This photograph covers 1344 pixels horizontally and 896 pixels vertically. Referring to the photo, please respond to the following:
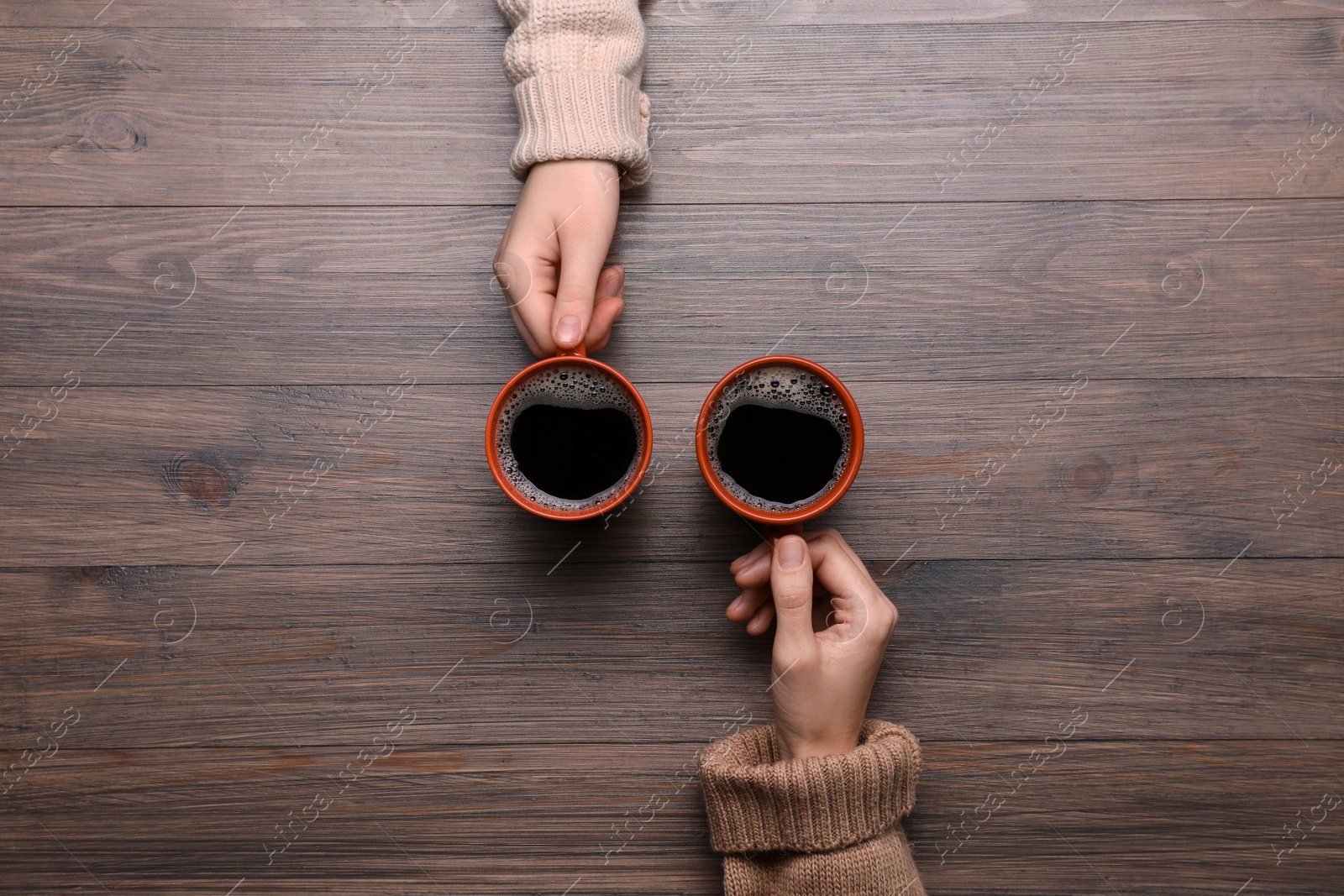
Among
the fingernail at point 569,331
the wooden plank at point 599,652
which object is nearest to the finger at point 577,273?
the fingernail at point 569,331

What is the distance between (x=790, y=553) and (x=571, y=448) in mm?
263

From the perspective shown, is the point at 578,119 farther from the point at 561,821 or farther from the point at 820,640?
the point at 561,821

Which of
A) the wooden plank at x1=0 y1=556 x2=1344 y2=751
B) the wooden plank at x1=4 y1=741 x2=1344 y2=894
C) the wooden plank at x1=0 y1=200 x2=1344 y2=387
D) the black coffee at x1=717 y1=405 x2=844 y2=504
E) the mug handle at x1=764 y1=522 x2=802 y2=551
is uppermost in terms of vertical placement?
the wooden plank at x1=0 y1=200 x2=1344 y2=387

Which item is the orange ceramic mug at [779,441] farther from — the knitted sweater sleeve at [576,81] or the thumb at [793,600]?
the knitted sweater sleeve at [576,81]

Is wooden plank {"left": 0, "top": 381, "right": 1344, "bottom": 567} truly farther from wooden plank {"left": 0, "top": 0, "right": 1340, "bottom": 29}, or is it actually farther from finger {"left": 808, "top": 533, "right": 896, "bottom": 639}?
wooden plank {"left": 0, "top": 0, "right": 1340, "bottom": 29}

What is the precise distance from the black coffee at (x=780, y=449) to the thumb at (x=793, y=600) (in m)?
0.06

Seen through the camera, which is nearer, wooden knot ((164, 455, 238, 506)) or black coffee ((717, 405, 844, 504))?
black coffee ((717, 405, 844, 504))

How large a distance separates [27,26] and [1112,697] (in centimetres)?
160

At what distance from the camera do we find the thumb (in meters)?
0.85

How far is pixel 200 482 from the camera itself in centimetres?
98

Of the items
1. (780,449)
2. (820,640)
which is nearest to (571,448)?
(780,449)

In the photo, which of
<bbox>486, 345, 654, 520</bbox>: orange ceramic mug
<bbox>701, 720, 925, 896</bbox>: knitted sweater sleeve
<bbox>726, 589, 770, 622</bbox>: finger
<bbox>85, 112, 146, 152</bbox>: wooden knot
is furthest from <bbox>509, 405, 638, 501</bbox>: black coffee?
<bbox>85, 112, 146, 152</bbox>: wooden knot

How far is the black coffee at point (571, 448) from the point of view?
2.80 feet

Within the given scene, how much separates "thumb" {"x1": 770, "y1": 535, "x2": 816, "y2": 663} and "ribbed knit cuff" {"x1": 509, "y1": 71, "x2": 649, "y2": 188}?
0.49 m
